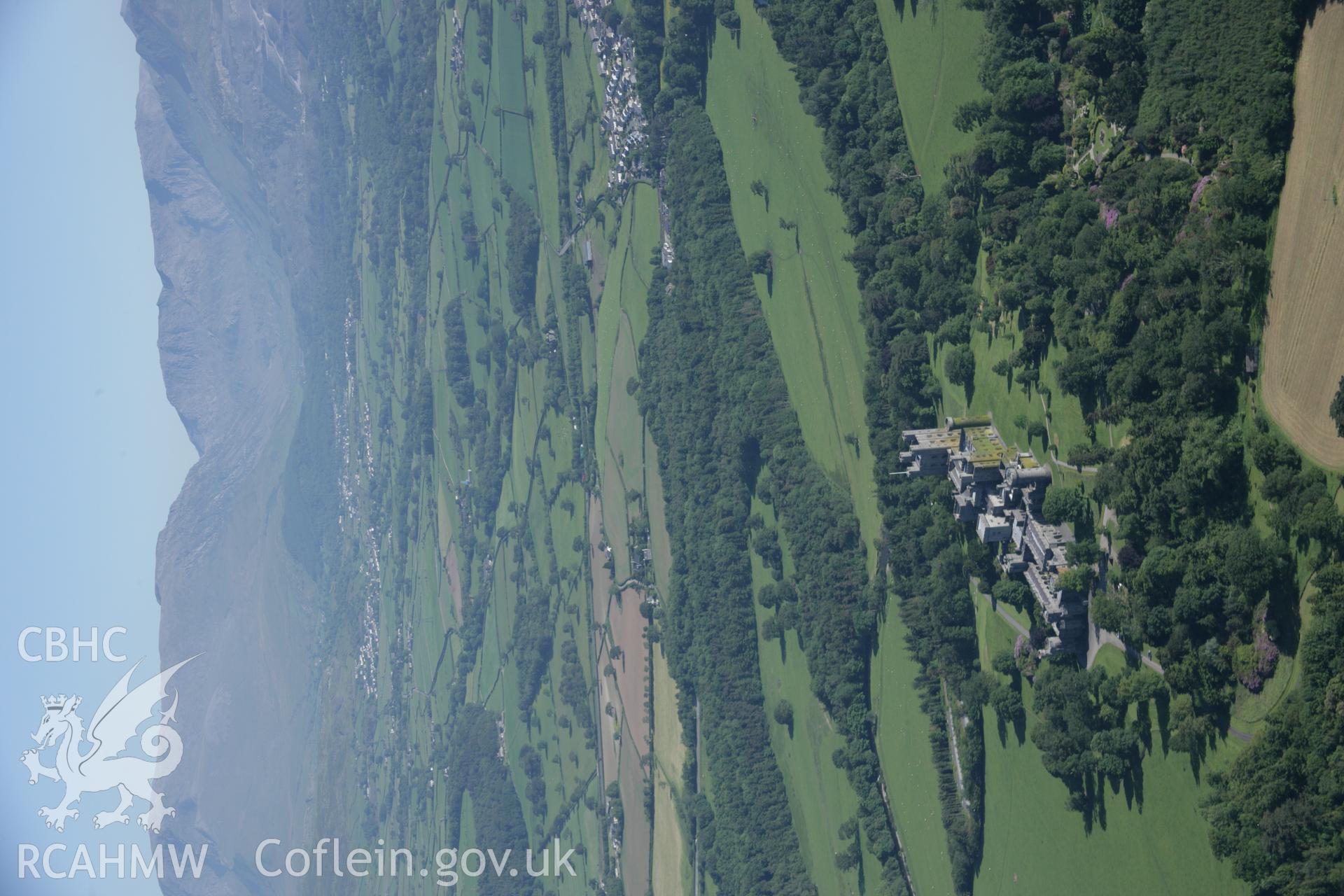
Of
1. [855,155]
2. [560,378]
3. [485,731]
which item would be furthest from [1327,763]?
[485,731]

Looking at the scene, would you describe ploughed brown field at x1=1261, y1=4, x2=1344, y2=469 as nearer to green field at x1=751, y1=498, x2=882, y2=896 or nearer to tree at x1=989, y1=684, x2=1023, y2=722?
tree at x1=989, y1=684, x2=1023, y2=722

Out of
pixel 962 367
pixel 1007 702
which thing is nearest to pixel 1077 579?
pixel 1007 702

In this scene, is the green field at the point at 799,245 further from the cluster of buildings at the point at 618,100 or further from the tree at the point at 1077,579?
the tree at the point at 1077,579

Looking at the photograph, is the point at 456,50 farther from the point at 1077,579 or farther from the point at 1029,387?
the point at 1077,579

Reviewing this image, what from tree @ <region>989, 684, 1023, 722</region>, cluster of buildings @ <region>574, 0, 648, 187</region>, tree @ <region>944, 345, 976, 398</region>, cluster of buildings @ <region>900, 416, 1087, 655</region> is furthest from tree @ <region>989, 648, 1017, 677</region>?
cluster of buildings @ <region>574, 0, 648, 187</region>

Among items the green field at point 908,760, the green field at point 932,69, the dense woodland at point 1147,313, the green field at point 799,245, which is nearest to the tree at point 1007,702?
the dense woodland at point 1147,313

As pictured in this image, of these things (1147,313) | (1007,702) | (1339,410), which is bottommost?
(1007,702)
